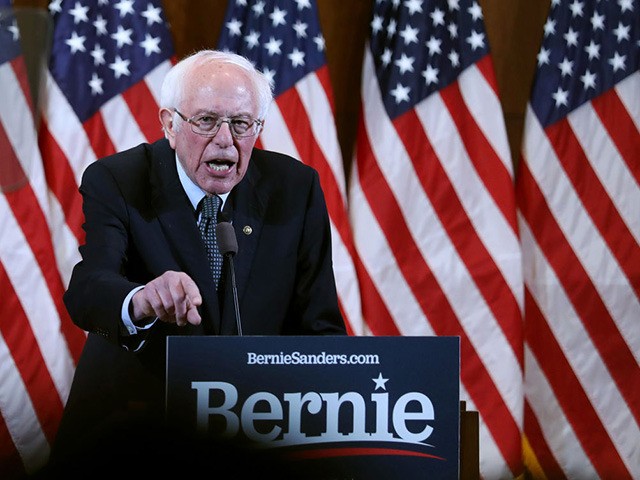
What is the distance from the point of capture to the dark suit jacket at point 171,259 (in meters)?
2.20

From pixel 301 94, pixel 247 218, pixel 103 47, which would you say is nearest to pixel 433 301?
pixel 301 94

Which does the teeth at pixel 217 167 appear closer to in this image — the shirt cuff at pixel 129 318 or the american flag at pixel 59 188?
the shirt cuff at pixel 129 318

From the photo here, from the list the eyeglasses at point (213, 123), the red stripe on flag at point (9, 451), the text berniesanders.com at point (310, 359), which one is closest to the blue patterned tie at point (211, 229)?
the eyeglasses at point (213, 123)

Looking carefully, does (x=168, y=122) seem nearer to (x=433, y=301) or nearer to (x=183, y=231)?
(x=183, y=231)

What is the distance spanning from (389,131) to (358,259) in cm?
56

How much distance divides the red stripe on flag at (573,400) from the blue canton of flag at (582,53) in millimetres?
890

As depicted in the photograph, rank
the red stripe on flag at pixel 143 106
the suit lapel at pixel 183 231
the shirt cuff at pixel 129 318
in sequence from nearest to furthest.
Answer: the shirt cuff at pixel 129 318 → the suit lapel at pixel 183 231 → the red stripe on flag at pixel 143 106

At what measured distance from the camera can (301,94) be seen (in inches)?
158

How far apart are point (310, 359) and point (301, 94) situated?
2.53 meters

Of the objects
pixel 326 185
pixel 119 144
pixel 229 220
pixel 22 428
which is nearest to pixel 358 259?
pixel 326 185

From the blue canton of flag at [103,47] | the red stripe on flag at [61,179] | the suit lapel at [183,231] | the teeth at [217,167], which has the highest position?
the blue canton of flag at [103,47]

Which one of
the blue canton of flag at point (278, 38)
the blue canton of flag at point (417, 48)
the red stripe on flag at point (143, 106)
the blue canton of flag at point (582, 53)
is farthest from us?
the blue canton of flag at point (582, 53)

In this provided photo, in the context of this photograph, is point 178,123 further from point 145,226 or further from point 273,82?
point 273,82

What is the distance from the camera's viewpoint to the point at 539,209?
4.32m
